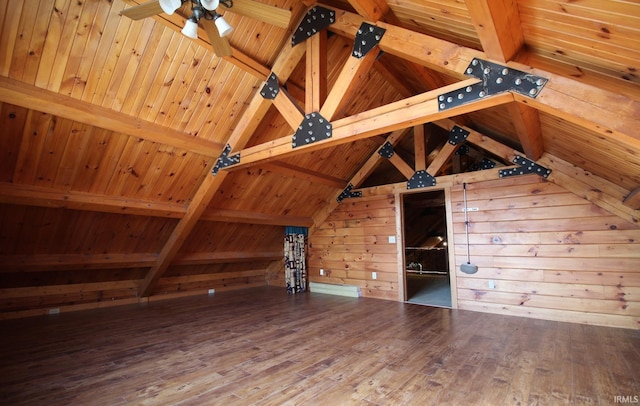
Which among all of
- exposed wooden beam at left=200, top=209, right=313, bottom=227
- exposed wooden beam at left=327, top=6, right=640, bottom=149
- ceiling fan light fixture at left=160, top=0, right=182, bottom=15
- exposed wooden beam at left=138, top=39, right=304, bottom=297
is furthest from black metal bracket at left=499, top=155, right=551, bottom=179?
ceiling fan light fixture at left=160, top=0, right=182, bottom=15

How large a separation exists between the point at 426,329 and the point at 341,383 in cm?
182

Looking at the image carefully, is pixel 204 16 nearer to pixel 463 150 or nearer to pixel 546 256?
pixel 463 150

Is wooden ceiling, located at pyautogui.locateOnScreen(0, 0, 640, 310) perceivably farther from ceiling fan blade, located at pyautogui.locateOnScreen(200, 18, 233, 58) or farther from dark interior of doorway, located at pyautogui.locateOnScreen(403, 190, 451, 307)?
dark interior of doorway, located at pyautogui.locateOnScreen(403, 190, 451, 307)

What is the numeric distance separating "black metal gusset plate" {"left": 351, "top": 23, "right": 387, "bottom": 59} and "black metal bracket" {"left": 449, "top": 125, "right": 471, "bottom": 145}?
2897 millimetres

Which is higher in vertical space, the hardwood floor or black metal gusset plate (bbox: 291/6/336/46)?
black metal gusset plate (bbox: 291/6/336/46)

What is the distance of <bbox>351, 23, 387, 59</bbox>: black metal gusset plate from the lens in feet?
9.04

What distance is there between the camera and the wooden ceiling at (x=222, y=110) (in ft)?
6.29

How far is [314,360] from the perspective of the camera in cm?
282

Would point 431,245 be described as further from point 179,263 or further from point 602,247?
point 179,263

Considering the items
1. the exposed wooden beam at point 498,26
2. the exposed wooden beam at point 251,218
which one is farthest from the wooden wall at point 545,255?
the exposed wooden beam at point 498,26

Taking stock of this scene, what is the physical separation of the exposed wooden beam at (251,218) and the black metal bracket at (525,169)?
12.8 ft

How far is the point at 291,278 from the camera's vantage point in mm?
6590

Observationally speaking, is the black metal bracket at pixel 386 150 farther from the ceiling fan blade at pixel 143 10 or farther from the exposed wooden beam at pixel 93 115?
the ceiling fan blade at pixel 143 10

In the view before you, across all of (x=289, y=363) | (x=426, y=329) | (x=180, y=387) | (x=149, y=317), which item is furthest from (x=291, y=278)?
(x=180, y=387)
